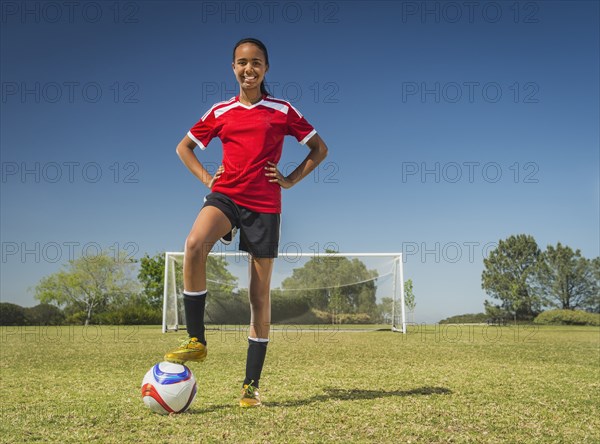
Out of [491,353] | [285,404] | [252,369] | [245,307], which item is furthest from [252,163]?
[245,307]

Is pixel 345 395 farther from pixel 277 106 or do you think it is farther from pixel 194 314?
pixel 277 106

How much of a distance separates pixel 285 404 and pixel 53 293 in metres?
38.2

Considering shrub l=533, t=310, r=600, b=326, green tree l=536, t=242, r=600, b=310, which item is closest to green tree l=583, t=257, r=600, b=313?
green tree l=536, t=242, r=600, b=310

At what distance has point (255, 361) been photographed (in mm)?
4129

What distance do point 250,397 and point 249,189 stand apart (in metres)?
1.54

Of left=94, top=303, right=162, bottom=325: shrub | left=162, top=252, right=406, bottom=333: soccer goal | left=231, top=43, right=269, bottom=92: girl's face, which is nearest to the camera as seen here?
left=231, top=43, right=269, bottom=92: girl's face

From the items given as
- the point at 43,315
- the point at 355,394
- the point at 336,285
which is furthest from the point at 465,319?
the point at 355,394

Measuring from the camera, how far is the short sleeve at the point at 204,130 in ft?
14.3

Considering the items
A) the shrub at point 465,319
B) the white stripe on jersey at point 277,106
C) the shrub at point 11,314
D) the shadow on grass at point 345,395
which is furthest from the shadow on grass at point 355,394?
the shrub at point 465,319

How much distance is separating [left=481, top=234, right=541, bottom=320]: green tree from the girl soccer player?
52.7 meters

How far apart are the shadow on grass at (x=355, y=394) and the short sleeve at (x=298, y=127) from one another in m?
2.07

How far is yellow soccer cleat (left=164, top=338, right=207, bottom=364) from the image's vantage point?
3755 millimetres

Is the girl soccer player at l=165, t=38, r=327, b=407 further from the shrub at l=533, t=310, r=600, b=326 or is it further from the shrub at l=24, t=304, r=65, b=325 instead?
the shrub at l=533, t=310, r=600, b=326

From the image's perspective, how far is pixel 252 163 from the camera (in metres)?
4.08
